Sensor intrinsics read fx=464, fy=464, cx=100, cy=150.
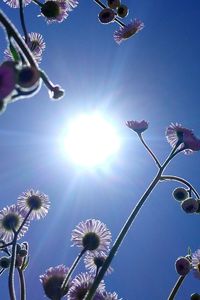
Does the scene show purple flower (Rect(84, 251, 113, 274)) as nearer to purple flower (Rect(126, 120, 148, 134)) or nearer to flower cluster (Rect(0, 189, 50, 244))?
flower cluster (Rect(0, 189, 50, 244))

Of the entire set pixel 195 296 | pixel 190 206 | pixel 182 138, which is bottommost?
pixel 195 296

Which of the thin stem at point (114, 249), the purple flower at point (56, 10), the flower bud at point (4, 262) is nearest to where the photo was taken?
the thin stem at point (114, 249)

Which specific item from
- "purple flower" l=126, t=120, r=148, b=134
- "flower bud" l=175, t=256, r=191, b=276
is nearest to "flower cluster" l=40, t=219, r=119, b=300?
"flower bud" l=175, t=256, r=191, b=276

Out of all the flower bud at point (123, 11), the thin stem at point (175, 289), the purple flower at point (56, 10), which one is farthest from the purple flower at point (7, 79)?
the flower bud at point (123, 11)

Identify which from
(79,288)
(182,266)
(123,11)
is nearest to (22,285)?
(79,288)

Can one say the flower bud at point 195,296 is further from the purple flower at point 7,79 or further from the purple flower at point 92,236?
the purple flower at point 7,79

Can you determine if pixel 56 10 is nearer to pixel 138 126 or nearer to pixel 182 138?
pixel 138 126
